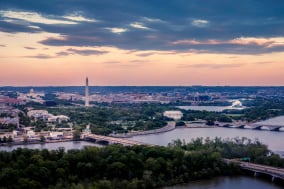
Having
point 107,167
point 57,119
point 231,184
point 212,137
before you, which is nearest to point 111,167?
point 107,167

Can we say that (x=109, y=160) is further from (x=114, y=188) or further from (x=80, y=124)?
(x=80, y=124)

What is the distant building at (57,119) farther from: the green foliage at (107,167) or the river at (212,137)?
the green foliage at (107,167)

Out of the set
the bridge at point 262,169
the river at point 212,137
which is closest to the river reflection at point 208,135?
the river at point 212,137

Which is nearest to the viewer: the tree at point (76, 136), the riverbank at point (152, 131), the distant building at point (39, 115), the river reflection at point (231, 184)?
the river reflection at point (231, 184)

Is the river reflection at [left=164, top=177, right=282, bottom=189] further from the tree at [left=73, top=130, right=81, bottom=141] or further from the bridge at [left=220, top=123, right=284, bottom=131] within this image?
the bridge at [left=220, top=123, right=284, bottom=131]

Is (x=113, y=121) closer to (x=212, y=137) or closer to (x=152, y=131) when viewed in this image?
(x=152, y=131)

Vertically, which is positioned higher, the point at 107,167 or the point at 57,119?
the point at 107,167
